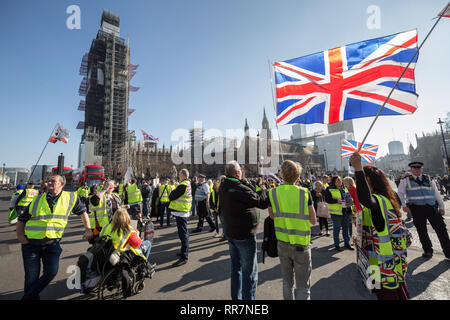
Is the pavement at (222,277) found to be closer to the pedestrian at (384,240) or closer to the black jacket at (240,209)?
the pedestrian at (384,240)

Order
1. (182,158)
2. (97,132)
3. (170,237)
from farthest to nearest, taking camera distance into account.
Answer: (182,158) → (97,132) → (170,237)

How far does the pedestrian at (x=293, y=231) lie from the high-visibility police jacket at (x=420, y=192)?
431cm

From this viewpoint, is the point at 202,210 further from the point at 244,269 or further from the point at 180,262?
the point at 244,269

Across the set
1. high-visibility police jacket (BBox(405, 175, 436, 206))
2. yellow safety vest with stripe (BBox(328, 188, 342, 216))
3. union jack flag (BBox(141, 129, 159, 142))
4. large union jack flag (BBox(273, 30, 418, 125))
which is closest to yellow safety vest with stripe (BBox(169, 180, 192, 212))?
large union jack flag (BBox(273, 30, 418, 125))

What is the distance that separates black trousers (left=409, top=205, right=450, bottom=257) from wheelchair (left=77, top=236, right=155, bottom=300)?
254 inches

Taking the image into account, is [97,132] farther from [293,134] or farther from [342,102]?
[293,134]

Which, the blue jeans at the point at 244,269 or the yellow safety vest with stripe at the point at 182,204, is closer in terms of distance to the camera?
the blue jeans at the point at 244,269

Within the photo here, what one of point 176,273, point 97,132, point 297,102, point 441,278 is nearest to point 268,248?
point 176,273

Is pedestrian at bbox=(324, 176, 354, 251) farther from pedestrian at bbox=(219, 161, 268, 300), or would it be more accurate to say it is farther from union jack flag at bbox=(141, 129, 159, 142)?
union jack flag at bbox=(141, 129, 159, 142)

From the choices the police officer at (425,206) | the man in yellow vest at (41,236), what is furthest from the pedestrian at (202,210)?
the police officer at (425,206)

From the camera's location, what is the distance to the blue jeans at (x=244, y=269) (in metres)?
2.93

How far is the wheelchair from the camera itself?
11.0ft

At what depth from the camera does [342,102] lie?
4.90 m
